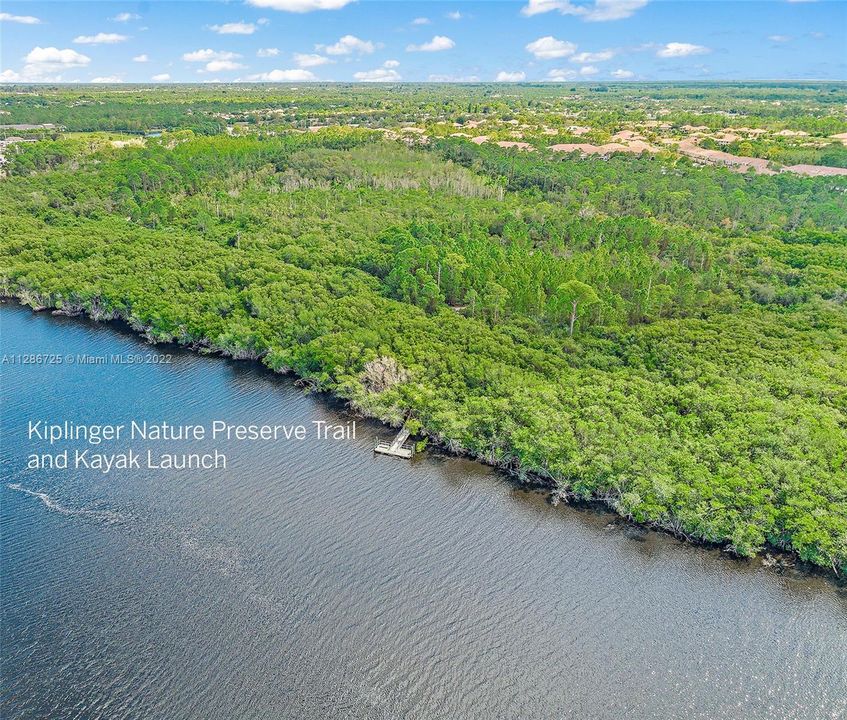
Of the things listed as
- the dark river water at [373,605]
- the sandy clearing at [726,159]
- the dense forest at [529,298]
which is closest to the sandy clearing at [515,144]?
the dense forest at [529,298]

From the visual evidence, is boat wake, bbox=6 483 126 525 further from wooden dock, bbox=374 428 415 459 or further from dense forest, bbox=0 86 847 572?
dense forest, bbox=0 86 847 572

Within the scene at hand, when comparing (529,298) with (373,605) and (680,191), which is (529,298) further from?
(680,191)

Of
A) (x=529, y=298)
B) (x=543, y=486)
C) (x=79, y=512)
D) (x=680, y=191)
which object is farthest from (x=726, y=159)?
(x=79, y=512)

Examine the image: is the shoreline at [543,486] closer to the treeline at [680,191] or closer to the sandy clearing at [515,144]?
the treeline at [680,191]

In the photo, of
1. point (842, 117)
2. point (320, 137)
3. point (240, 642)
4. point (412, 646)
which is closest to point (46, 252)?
point (240, 642)

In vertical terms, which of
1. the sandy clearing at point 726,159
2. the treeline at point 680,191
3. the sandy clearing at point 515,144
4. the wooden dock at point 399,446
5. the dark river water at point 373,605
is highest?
the sandy clearing at point 515,144

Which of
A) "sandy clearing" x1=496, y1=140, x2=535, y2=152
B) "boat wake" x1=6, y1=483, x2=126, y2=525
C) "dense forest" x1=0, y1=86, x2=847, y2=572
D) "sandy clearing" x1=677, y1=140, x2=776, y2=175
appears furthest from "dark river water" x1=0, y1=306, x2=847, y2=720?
"sandy clearing" x1=496, y1=140, x2=535, y2=152
